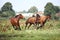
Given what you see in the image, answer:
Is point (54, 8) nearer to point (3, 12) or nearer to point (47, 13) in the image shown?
point (47, 13)

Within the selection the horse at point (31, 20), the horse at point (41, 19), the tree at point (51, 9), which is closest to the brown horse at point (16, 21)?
the horse at point (31, 20)

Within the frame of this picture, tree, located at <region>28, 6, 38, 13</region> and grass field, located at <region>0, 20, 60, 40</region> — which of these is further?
tree, located at <region>28, 6, 38, 13</region>

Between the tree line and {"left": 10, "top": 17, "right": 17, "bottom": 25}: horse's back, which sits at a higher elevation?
the tree line

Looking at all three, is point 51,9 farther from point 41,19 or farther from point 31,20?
point 31,20

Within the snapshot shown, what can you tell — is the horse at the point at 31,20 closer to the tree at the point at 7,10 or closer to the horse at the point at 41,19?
the horse at the point at 41,19

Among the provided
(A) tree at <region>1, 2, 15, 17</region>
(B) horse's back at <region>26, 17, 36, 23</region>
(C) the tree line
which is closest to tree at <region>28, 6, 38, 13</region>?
(C) the tree line

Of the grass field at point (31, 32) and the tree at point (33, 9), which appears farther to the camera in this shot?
the tree at point (33, 9)

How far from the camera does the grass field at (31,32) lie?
2.14m

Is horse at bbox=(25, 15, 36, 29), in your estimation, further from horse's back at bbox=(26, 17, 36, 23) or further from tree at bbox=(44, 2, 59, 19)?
tree at bbox=(44, 2, 59, 19)

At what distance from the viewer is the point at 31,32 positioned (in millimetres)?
2182

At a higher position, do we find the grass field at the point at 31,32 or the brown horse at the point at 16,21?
the brown horse at the point at 16,21

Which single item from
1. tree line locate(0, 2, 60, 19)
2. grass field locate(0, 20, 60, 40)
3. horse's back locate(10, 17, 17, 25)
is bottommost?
grass field locate(0, 20, 60, 40)

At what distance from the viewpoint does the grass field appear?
214cm

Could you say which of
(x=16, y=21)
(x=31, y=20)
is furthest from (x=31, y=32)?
(x=16, y=21)
